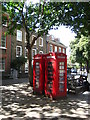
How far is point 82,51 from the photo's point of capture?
20812 mm

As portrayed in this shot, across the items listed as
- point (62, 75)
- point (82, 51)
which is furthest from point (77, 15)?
point (82, 51)

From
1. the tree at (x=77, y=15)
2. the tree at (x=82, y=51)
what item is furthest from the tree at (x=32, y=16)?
the tree at (x=82, y=51)

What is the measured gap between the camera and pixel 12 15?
33.4 feet

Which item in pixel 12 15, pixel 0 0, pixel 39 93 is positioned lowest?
pixel 39 93

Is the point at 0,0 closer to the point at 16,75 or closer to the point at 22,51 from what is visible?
the point at 16,75

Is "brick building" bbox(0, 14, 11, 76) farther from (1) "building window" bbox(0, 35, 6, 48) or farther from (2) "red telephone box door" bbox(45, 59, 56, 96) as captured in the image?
(2) "red telephone box door" bbox(45, 59, 56, 96)

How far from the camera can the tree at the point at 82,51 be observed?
1767 cm

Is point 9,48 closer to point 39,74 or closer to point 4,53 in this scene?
point 4,53

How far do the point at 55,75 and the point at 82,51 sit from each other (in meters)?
15.4

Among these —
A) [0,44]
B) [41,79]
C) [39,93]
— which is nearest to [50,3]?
[41,79]

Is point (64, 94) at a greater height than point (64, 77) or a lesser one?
lesser

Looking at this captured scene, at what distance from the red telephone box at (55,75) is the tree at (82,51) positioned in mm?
11549

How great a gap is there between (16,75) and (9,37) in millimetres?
6020

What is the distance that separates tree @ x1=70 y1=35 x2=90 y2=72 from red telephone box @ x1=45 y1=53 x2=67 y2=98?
11549mm
